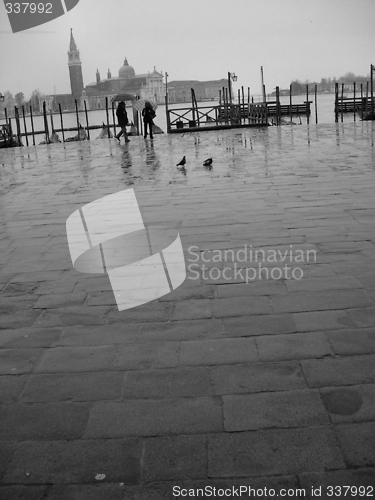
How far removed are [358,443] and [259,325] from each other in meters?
0.85

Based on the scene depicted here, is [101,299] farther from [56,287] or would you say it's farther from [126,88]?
[126,88]

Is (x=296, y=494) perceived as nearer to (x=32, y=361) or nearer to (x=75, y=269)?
(x=32, y=361)

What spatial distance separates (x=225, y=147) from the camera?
10.4m

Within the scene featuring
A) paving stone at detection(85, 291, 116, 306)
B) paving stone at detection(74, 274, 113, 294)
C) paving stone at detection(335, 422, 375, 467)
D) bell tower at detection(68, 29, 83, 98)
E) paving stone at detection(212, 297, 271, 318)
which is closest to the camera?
paving stone at detection(335, 422, 375, 467)

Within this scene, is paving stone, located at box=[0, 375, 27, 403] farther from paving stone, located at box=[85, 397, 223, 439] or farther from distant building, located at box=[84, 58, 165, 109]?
distant building, located at box=[84, 58, 165, 109]

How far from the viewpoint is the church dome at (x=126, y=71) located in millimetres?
114625

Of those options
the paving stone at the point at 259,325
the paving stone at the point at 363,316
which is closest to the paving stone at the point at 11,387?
the paving stone at the point at 259,325

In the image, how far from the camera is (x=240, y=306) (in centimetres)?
A: 251

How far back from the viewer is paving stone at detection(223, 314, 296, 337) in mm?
2230

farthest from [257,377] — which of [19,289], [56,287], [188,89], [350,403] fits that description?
[188,89]

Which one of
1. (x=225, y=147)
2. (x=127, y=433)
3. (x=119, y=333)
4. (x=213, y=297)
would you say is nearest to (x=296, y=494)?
(x=127, y=433)

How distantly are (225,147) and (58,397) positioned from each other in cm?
897

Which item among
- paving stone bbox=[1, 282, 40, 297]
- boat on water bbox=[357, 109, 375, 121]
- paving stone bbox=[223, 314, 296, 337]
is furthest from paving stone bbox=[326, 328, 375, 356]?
boat on water bbox=[357, 109, 375, 121]

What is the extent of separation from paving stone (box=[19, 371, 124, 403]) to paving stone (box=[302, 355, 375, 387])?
2.08 ft
